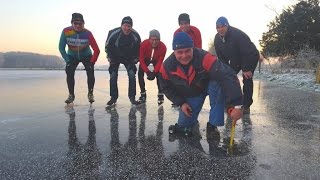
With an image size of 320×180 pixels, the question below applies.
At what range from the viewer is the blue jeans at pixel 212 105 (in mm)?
4566

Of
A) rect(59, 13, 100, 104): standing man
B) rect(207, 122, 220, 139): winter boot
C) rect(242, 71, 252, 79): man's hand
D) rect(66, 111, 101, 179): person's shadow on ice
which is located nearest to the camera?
rect(66, 111, 101, 179): person's shadow on ice

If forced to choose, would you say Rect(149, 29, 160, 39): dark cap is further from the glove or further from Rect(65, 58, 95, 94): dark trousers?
Rect(65, 58, 95, 94): dark trousers

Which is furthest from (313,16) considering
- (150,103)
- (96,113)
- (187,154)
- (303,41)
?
(187,154)

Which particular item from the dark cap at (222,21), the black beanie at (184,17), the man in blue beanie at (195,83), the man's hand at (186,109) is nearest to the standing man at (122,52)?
the black beanie at (184,17)

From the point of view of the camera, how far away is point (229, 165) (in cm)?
338

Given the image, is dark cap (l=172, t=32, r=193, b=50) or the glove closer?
dark cap (l=172, t=32, r=193, b=50)

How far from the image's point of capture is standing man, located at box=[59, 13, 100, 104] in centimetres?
759

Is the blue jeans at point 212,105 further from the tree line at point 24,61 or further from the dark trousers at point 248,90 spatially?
the tree line at point 24,61

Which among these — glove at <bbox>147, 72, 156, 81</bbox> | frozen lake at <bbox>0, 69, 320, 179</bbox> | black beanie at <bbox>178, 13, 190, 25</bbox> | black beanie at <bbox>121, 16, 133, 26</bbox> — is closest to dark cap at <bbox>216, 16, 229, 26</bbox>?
black beanie at <bbox>178, 13, 190, 25</bbox>

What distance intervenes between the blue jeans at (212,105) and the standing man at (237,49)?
2081mm

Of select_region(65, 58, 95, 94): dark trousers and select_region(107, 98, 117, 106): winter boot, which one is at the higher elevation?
select_region(65, 58, 95, 94): dark trousers

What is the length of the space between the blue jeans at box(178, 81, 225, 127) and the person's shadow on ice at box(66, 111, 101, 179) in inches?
48.6

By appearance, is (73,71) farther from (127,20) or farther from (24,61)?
(24,61)

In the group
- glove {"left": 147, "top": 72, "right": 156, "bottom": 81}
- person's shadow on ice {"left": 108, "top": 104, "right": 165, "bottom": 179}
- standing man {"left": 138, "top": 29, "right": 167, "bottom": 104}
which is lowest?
person's shadow on ice {"left": 108, "top": 104, "right": 165, "bottom": 179}
